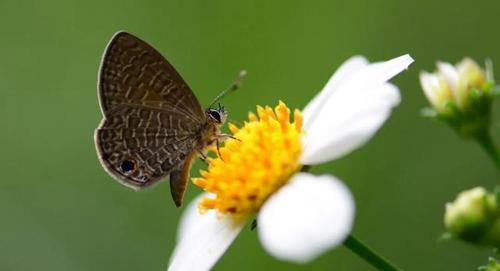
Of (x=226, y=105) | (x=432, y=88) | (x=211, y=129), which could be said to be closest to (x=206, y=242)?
(x=211, y=129)

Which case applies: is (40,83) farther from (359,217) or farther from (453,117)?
(453,117)

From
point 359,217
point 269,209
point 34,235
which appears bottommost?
point 359,217

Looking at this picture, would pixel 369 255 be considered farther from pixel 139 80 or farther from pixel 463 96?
pixel 139 80

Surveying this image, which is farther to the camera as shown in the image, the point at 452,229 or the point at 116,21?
the point at 116,21

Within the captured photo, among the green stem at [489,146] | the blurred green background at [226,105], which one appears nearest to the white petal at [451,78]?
the green stem at [489,146]

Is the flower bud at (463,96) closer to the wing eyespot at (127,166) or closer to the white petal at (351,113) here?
the white petal at (351,113)

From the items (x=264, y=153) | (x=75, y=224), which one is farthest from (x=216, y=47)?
(x=264, y=153)

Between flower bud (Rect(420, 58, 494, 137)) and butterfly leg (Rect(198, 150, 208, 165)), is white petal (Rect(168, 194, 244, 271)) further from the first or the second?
flower bud (Rect(420, 58, 494, 137))
